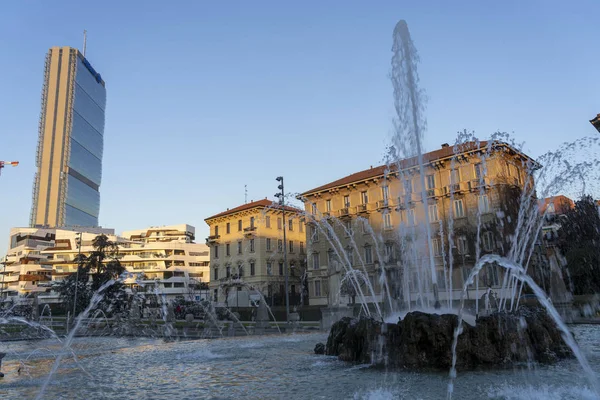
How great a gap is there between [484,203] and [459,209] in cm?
278

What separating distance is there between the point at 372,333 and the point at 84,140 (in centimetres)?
16806

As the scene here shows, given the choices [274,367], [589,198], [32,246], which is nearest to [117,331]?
[274,367]

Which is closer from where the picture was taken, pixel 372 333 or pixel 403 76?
pixel 372 333

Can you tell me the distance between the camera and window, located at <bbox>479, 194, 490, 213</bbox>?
41.0m

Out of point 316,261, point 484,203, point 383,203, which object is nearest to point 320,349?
point 484,203

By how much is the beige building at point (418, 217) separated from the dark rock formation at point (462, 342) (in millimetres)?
21617

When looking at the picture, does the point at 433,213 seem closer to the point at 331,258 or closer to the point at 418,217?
the point at 418,217

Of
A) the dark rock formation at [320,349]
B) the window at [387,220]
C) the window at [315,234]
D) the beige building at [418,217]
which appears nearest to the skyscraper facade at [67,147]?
the window at [315,234]

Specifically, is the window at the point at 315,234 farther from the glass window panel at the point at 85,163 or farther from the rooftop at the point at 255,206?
the glass window panel at the point at 85,163

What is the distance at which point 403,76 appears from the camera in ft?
59.1

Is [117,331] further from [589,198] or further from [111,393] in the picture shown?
[589,198]

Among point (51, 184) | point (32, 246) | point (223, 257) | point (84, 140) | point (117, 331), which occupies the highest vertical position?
point (84, 140)

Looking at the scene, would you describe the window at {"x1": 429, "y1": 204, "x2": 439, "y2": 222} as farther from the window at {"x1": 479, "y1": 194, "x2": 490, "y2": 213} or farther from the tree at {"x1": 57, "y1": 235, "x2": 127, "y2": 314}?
the tree at {"x1": 57, "y1": 235, "x2": 127, "y2": 314}

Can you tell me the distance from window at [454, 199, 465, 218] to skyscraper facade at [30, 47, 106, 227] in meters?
135
